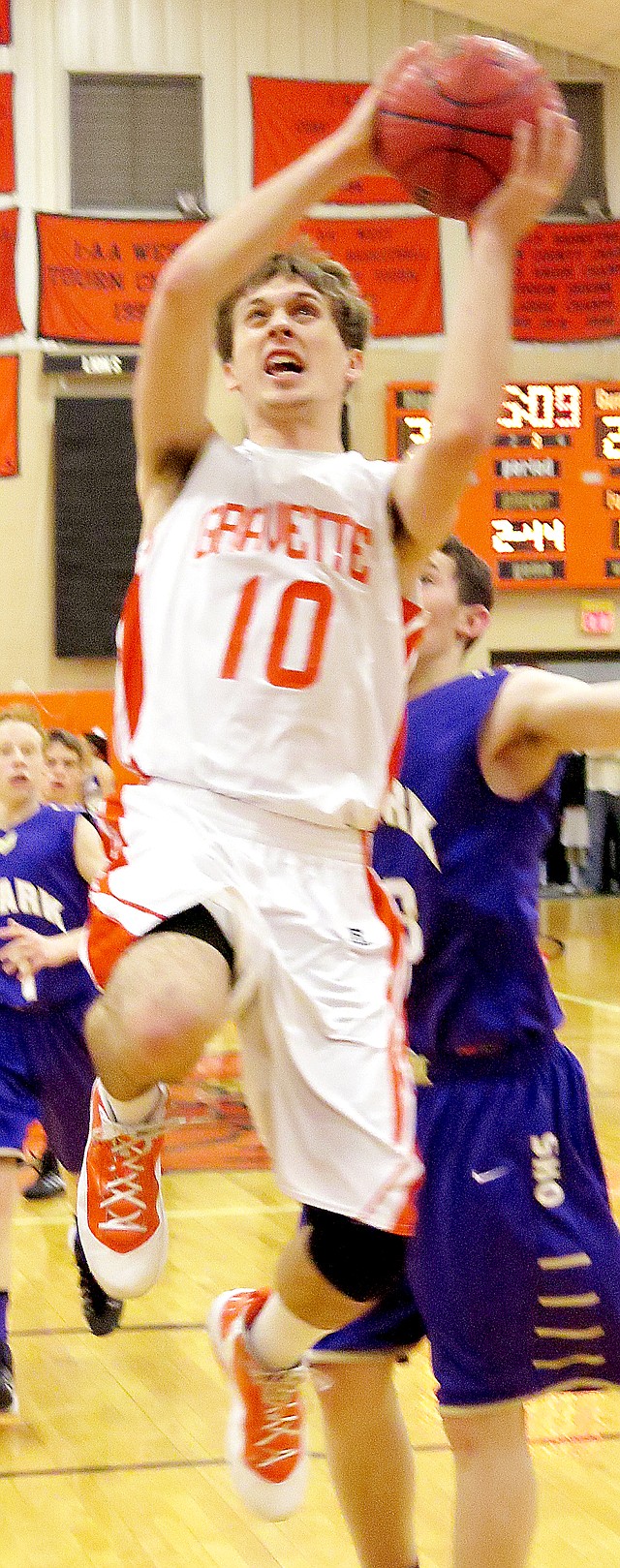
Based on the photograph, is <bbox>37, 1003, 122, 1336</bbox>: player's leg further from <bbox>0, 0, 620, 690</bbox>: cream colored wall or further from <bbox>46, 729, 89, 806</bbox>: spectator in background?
<bbox>0, 0, 620, 690</bbox>: cream colored wall

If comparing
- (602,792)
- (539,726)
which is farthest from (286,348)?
(602,792)

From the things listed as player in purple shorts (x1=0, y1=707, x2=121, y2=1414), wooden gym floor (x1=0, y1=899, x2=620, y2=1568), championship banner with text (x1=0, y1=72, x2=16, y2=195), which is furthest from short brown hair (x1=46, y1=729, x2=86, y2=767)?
championship banner with text (x1=0, y1=72, x2=16, y2=195)

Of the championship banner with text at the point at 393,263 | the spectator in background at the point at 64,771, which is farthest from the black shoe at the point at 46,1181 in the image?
the championship banner with text at the point at 393,263

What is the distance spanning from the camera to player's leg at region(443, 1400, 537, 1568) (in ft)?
8.19

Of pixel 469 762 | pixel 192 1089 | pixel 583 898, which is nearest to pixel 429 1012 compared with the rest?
pixel 469 762

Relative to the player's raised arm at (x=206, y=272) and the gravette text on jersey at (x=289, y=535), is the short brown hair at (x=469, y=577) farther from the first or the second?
the player's raised arm at (x=206, y=272)

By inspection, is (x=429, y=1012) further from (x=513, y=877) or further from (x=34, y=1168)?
(x=34, y=1168)

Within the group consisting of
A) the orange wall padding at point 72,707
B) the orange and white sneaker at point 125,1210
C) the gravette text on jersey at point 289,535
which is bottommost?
the orange wall padding at point 72,707

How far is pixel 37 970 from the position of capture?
4266mm

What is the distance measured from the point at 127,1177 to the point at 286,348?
121 centimetres

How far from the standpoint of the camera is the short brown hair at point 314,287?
254 cm

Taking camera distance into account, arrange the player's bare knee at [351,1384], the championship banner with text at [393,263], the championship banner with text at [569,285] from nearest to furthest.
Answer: the player's bare knee at [351,1384] → the championship banner with text at [393,263] → the championship banner with text at [569,285]

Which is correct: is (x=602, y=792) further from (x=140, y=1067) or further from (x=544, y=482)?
(x=140, y=1067)

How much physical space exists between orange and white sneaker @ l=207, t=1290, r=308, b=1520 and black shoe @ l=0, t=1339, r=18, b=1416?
5.41ft
